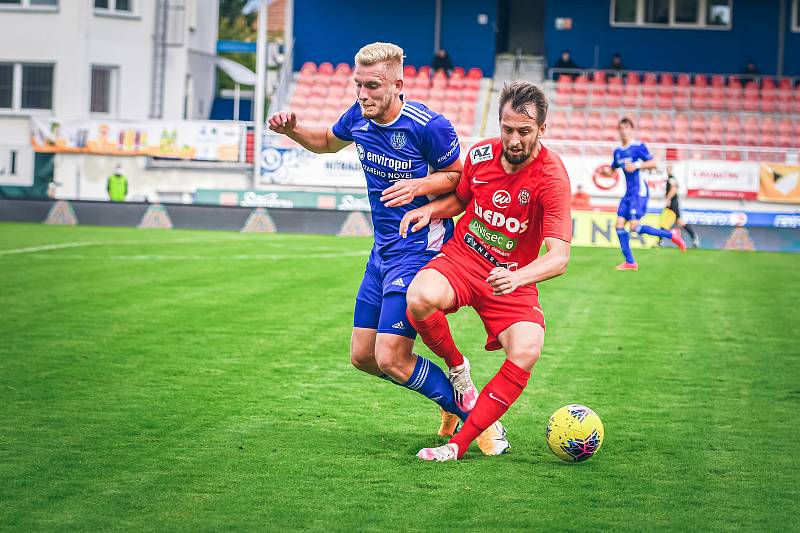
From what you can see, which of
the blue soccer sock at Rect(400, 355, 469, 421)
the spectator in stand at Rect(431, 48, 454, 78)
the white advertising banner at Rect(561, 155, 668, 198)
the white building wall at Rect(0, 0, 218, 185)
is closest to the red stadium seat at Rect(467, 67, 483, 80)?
the spectator in stand at Rect(431, 48, 454, 78)

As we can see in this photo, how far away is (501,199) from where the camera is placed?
5887mm

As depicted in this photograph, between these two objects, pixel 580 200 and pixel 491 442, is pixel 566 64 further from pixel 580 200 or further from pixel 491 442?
pixel 491 442

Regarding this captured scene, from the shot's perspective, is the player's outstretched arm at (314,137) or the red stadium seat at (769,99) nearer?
the player's outstretched arm at (314,137)

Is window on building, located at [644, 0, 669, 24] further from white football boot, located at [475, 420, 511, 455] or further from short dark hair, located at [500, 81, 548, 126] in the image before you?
white football boot, located at [475, 420, 511, 455]

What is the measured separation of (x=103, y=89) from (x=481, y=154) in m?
32.5

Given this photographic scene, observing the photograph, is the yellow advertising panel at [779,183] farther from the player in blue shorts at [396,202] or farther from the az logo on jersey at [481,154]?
the az logo on jersey at [481,154]

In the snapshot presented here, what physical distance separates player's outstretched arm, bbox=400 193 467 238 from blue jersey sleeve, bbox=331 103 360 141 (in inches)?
28.3

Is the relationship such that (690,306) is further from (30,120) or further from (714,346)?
(30,120)

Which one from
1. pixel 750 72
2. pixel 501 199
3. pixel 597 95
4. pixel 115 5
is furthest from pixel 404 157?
pixel 115 5

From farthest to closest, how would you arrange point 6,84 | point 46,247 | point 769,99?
point 6,84 → point 769,99 → point 46,247

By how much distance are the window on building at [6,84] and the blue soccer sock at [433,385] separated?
109 ft

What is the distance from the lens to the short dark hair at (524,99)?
219 inches

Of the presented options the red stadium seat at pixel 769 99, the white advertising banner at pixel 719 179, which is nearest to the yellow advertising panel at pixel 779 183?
the white advertising banner at pixel 719 179

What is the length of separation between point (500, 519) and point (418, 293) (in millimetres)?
1484
